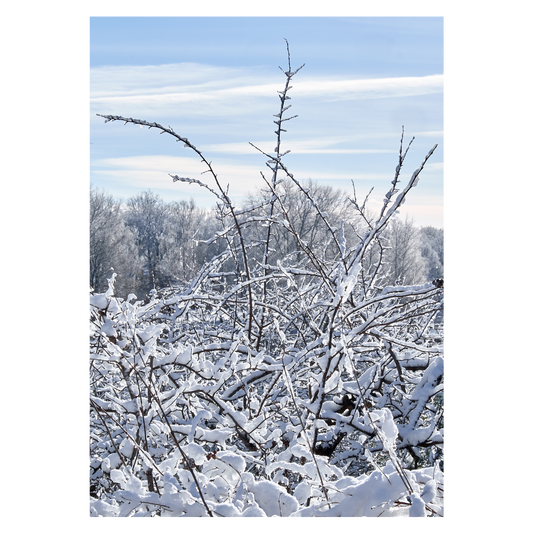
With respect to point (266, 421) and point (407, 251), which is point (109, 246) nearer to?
point (407, 251)

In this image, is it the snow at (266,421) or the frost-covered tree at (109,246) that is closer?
the snow at (266,421)

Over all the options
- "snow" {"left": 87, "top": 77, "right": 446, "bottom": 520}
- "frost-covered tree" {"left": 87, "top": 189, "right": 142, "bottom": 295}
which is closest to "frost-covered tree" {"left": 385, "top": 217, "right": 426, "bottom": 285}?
"frost-covered tree" {"left": 87, "top": 189, "right": 142, "bottom": 295}

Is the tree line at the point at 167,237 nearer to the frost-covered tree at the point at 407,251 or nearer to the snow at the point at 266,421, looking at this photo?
the frost-covered tree at the point at 407,251

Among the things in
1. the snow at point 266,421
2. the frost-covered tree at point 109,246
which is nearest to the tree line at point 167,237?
the frost-covered tree at point 109,246

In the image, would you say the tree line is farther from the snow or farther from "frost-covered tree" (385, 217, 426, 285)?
the snow

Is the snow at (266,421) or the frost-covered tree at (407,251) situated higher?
the frost-covered tree at (407,251)

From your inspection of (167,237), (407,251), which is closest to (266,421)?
(407,251)
